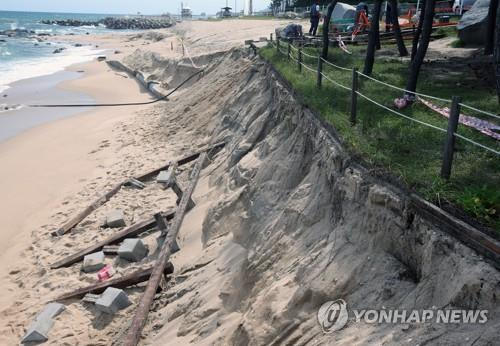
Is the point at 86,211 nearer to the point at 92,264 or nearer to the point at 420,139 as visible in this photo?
the point at 92,264

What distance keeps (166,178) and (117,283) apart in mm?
4438

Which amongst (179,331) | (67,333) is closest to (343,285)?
(179,331)

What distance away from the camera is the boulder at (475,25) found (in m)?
17.2

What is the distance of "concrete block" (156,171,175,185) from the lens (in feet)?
37.9

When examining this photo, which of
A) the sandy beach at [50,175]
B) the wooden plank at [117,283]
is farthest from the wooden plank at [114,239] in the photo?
the wooden plank at [117,283]

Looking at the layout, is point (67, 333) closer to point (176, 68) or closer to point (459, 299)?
point (459, 299)

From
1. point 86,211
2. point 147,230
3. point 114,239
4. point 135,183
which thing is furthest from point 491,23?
point 86,211

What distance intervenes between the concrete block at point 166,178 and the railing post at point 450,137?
7.52 metres

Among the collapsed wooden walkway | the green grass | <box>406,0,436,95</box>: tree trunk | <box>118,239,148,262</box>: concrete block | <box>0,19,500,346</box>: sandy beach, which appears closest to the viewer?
<box>0,19,500,346</box>: sandy beach

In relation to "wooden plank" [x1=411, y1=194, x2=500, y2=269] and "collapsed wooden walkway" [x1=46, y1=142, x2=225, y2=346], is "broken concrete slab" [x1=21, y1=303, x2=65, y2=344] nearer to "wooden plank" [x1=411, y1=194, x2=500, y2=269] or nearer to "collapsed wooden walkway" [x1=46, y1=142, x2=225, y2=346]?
"collapsed wooden walkway" [x1=46, y1=142, x2=225, y2=346]

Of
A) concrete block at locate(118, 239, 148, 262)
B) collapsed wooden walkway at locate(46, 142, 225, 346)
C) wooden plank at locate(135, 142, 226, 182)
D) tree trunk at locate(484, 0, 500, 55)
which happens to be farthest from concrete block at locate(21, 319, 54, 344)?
tree trunk at locate(484, 0, 500, 55)

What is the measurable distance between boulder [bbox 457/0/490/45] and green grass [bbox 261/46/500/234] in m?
6.04

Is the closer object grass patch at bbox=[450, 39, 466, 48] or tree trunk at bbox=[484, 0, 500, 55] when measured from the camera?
tree trunk at bbox=[484, 0, 500, 55]

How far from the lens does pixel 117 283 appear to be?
25.0 ft
